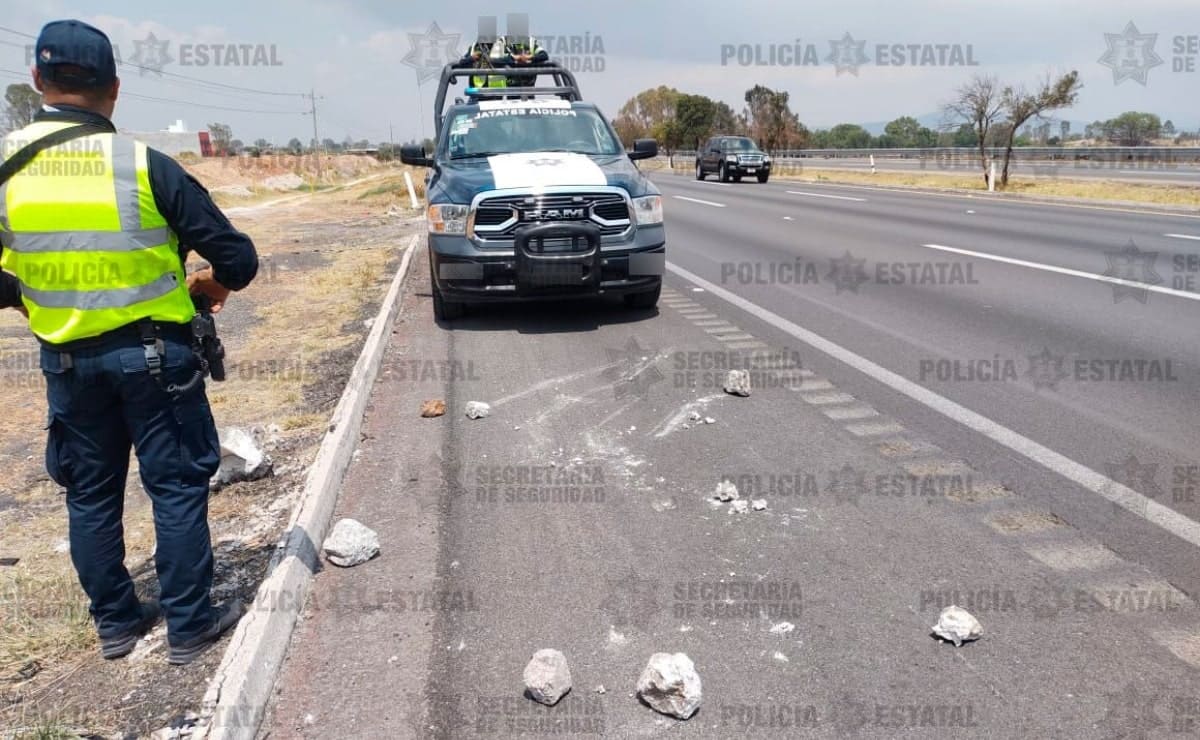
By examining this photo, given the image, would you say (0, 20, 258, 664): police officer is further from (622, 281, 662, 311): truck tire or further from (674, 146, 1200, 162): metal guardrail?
(674, 146, 1200, 162): metal guardrail

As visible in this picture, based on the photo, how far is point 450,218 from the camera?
25.4 feet

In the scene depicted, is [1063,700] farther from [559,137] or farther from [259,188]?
[259,188]

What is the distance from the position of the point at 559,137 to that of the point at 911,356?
4.35 metres

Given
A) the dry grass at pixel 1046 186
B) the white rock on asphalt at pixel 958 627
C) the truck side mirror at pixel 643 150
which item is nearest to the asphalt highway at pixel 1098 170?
the dry grass at pixel 1046 186

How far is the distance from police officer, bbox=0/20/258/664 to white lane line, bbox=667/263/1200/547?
13.1ft

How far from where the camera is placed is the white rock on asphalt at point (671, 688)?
2789 mm

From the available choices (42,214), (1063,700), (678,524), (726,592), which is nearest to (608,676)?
(726,592)

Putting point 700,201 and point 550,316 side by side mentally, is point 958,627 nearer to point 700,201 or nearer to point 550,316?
point 550,316

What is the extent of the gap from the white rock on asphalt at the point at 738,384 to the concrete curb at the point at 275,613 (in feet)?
8.26

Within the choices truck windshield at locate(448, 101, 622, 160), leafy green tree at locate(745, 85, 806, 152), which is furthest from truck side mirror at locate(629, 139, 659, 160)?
leafy green tree at locate(745, 85, 806, 152)

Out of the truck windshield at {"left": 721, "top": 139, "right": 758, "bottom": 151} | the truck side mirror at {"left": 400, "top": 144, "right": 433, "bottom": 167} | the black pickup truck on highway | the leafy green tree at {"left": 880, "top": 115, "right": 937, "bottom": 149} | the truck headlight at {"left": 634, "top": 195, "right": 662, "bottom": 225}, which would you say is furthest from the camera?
the leafy green tree at {"left": 880, "top": 115, "right": 937, "bottom": 149}

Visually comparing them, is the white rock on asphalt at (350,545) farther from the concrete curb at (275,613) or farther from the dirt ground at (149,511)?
the dirt ground at (149,511)

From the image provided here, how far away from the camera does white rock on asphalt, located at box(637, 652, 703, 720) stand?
110 inches

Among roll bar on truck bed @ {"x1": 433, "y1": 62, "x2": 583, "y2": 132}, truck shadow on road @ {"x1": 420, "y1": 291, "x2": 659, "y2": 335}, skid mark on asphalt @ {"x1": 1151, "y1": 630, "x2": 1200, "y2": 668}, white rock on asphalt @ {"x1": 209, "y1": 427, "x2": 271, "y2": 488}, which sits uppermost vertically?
roll bar on truck bed @ {"x1": 433, "y1": 62, "x2": 583, "y2": 132}
